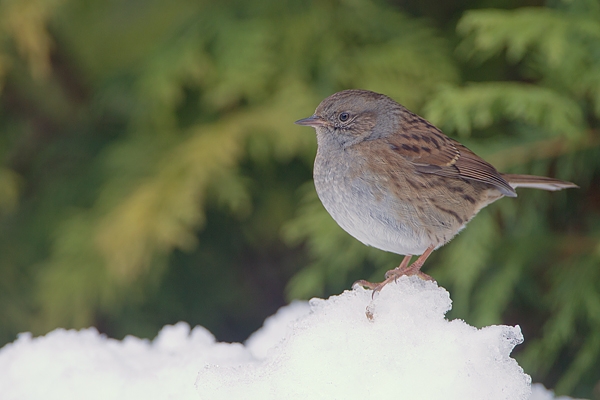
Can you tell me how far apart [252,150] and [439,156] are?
47.1 inches

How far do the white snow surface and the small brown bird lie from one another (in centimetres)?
27

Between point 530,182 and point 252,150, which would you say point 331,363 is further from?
point 252,150

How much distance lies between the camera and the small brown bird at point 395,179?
1962 mm

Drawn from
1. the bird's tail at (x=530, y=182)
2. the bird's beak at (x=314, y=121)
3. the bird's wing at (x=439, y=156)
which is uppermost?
the bird's beak at (x=314, y=121)

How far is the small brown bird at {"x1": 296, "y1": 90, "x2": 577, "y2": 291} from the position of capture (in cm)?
196

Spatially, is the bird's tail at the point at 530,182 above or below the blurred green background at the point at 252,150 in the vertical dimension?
below

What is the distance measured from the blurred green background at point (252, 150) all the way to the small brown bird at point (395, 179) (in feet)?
1.21

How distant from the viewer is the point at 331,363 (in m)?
1.48

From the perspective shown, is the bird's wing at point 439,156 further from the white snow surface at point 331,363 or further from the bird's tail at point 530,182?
the white snow surface at point 331,363

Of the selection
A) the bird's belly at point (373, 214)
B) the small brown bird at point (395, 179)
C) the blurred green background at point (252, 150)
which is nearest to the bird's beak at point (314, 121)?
the small brown bird at point (395, 179)

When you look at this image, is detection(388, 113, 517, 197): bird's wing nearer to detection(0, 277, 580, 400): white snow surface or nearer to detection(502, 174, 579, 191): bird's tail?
detection(502, 174, 579, 191): bird's tail

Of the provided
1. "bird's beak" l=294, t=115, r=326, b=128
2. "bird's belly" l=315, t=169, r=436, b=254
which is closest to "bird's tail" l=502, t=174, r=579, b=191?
"bird's belly" l=315, t=169, r=436, b=254

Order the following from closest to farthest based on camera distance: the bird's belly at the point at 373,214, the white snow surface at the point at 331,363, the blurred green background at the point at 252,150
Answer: the white snow surface at the point at 331,363 < the bird's belly at the point at 373,214 < the blurred green background at the point at 252,150

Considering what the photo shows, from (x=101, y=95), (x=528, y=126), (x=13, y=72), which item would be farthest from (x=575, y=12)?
(x=13, y=72)
